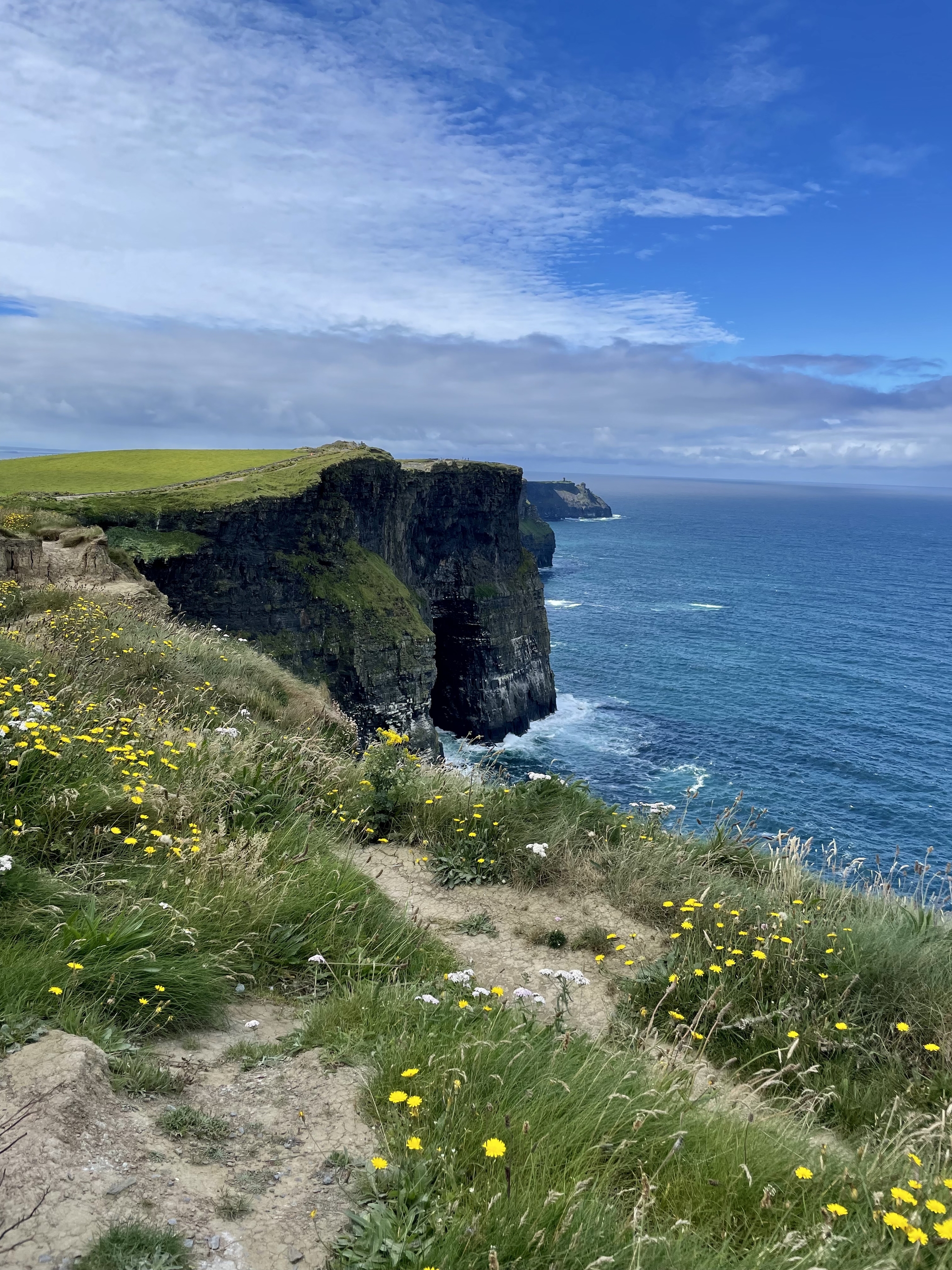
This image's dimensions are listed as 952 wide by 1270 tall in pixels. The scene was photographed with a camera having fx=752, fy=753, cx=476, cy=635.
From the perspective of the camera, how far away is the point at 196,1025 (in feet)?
14.1

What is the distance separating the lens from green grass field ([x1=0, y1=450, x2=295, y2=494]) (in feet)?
166

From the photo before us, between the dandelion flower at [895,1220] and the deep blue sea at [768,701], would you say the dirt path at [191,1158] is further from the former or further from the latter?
the deep blue sea at [768,701]

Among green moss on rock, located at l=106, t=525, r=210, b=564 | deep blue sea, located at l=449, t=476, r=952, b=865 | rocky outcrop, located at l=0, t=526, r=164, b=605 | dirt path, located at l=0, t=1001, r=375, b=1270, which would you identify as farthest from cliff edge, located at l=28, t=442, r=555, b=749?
dirt path, located at l=0, t=1001, r=375, b=1270

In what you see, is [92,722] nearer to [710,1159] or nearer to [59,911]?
[59,911]

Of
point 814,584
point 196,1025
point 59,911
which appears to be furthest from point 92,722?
point 814,584

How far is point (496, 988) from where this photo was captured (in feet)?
14.9

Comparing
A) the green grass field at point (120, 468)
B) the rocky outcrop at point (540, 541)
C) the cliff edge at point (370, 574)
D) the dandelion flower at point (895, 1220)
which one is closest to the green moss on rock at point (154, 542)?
the cliff edge at point (370, 574)

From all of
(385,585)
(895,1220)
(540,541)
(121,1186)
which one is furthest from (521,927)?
(540,541)

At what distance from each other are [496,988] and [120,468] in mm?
63377

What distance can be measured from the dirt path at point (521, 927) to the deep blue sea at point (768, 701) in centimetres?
212

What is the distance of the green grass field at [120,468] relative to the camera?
166 feet

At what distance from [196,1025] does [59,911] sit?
105 cm

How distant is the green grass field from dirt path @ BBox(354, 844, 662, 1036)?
156 feet

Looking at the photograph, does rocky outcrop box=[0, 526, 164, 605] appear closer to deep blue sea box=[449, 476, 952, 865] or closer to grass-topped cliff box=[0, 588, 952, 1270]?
grass-topped cliff box=[0, 588, 952, 1270]
